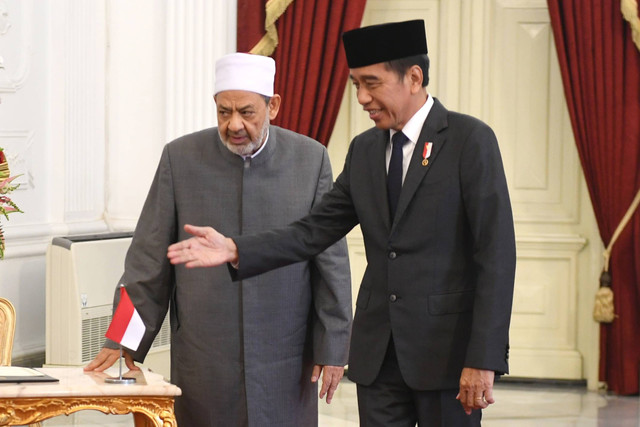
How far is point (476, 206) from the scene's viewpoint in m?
2.42

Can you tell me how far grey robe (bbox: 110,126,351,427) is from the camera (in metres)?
2.95

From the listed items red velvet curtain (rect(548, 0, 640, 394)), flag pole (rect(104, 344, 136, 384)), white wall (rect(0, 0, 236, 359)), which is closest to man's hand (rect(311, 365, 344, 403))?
flag pole (rect(104, 344, 136, 384))

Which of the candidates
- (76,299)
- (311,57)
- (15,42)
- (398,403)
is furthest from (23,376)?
(311,57)

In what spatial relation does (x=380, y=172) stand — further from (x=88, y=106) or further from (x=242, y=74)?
(x=88, y=106)

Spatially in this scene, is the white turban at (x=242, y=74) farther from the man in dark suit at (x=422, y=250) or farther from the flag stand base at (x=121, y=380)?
the flag stand base at (x=121, y=380)

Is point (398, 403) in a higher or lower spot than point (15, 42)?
lower

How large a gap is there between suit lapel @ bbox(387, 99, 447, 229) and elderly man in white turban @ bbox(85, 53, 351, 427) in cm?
57

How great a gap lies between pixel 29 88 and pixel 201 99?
3.32ft

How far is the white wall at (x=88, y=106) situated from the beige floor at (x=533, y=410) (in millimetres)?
664

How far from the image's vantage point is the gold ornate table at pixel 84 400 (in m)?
2.54

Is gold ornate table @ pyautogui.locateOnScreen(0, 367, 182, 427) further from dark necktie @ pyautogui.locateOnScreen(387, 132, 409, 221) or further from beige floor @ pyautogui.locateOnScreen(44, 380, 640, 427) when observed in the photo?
beige floor @ pyautogui.locateOnScreen(44, 380, 640, 427)

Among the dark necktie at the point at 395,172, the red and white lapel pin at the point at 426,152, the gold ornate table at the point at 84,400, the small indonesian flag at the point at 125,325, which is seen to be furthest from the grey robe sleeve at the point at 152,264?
the red and white lapel pin at the point at 426,152

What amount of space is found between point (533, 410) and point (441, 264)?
130 inches

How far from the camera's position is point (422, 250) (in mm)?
2492
